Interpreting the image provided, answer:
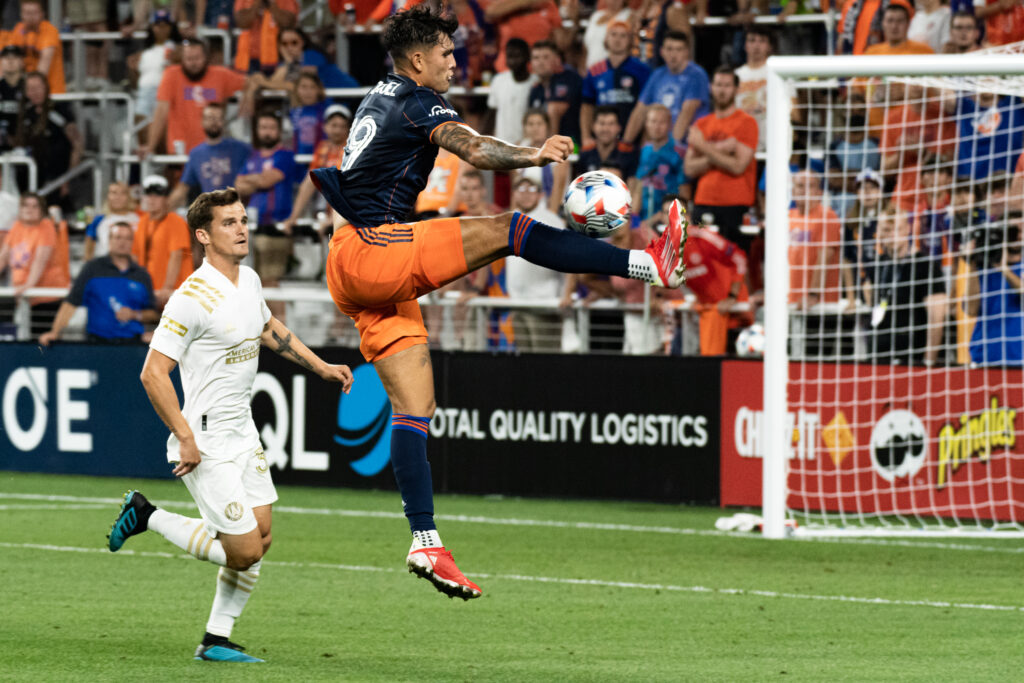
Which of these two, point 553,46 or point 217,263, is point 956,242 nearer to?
Answer: point 553,46

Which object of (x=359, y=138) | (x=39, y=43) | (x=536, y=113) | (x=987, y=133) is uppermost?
(x=39, y=43)

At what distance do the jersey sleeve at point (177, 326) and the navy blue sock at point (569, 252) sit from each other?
1.63 m

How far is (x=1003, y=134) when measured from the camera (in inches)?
515

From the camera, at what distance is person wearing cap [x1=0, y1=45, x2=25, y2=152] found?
18578 mm

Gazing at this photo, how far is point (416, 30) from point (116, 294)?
364 inches

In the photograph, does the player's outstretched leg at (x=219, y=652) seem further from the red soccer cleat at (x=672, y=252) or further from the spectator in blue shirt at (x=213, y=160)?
the spectator in blue shirt at (x=213, y=160)

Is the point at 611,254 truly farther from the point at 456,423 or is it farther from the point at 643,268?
the point at 456,423

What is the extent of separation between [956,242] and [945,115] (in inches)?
48.4

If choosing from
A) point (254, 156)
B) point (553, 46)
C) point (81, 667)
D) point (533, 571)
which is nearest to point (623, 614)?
point (533, 571)

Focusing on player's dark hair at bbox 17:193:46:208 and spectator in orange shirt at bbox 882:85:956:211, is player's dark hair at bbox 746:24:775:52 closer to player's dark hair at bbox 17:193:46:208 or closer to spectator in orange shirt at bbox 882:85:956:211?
spectator in orange shirt at bbox 882:85:956:211

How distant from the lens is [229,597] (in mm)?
7410

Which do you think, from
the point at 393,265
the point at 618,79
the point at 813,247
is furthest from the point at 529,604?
the point at 618,79

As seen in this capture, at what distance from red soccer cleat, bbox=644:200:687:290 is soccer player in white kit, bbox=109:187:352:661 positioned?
173 centimetres

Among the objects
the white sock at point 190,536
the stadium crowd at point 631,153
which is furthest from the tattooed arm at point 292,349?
the stadium crowd at point 631,153
